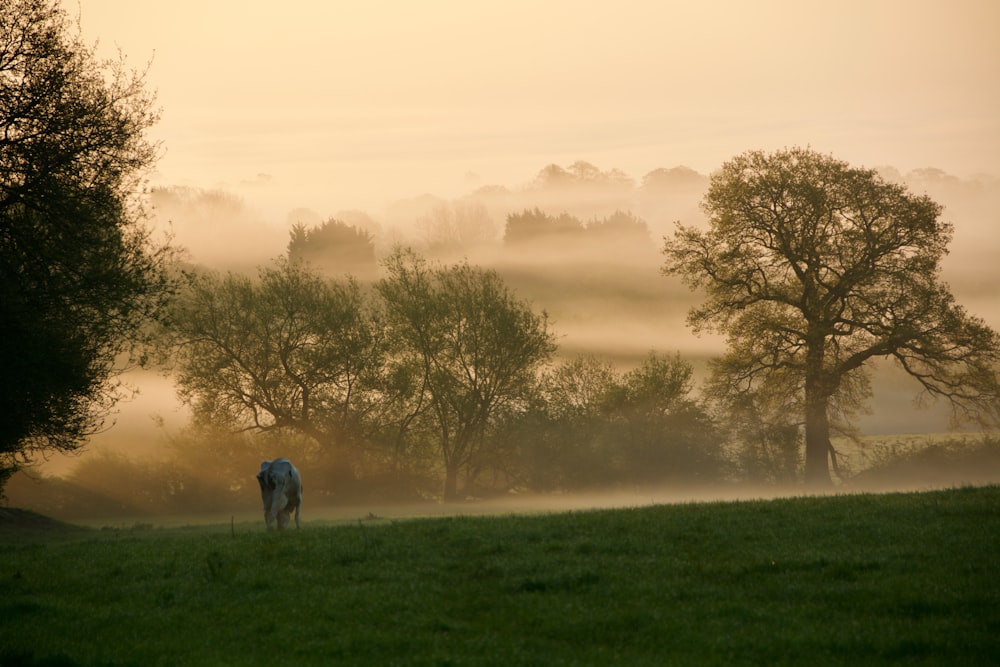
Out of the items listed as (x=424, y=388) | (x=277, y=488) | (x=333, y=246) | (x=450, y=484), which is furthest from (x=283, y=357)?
(x=277, y=488)

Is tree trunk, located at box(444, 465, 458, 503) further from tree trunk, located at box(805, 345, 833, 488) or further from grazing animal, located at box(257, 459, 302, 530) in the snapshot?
grazing animal, located at box(257, 459, 302, 530)

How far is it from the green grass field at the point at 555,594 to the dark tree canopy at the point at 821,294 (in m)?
29.9

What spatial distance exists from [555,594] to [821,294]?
43.6 metres

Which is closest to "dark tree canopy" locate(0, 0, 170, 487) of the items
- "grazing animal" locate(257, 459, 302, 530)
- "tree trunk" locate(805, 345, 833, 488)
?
"grazing animal" locate(257, 459, 302, 530)

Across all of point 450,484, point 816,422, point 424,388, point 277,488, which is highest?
point 424,388

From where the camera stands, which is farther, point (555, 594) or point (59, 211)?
point (59, 211)

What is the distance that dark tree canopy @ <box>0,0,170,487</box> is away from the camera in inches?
1302

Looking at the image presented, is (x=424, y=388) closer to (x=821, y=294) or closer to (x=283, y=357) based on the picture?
(x=283, y=357)

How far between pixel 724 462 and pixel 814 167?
2826 cm

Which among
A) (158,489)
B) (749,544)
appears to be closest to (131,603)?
(749,544)

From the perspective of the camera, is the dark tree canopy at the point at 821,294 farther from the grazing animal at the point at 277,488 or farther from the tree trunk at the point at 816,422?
the grazing animal at the point at 277,488

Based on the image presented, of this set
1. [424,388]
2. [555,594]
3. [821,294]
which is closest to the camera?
[555,594]

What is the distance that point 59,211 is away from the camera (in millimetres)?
33281

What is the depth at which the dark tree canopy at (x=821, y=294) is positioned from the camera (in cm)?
5581
